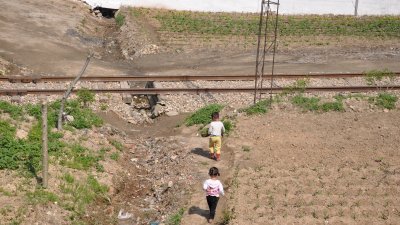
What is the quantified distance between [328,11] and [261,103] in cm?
2780

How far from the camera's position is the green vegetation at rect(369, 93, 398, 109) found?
59.8ft

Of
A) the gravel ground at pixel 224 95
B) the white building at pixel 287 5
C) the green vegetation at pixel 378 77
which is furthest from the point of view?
the white building at pixel 287 5

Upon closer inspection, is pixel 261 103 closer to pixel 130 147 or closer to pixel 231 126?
pixel 231 126

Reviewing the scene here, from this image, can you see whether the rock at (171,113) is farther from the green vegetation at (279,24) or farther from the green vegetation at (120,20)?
the green vegetation at (120,20)

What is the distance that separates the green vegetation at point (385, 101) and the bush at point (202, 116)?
5.52m

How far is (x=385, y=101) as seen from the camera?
1844cm

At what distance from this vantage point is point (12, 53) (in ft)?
85.6

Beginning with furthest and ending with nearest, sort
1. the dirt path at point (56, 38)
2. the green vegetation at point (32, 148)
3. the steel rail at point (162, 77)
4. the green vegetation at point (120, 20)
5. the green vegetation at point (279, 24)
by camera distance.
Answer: the green vegetation at point (120, 20), the green vegetation at point (279, 24), the dirt path at point (56, 38), the steel rail at point (162, 77), the green vegetation at point (32, 148)

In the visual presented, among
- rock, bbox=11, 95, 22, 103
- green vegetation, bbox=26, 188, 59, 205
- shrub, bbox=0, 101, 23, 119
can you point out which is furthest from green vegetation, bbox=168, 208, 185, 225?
rock, bbox=11, 95, 22, 103

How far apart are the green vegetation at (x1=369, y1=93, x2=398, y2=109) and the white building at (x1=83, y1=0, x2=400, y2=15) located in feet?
80.4

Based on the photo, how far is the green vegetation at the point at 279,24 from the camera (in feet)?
115

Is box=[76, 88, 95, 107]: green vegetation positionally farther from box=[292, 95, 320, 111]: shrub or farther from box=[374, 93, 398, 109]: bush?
box=[374, 93, 398, 109]: bush

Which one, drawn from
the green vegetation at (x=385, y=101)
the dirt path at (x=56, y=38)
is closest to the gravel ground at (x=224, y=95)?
the green vegetation at (x=385, y=101)

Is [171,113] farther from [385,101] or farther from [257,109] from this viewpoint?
[385,101]
